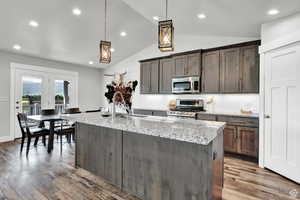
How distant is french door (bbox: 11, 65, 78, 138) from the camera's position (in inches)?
200

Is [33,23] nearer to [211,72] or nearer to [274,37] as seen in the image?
[211,72]

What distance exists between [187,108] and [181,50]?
5.97ft

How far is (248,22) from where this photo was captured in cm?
320

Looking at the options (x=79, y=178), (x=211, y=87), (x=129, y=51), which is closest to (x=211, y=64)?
(x=211, y=87)

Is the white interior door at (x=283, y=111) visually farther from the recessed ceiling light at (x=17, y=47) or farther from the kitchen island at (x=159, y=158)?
the recessed ceiling light at (x=17, y=47)

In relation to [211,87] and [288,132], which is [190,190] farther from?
[211,87]

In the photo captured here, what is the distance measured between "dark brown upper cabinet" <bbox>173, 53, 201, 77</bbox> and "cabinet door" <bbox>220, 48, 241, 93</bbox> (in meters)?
0.61

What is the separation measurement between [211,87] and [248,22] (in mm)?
1623

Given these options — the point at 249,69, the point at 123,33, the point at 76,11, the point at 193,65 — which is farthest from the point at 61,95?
the point at 249,69

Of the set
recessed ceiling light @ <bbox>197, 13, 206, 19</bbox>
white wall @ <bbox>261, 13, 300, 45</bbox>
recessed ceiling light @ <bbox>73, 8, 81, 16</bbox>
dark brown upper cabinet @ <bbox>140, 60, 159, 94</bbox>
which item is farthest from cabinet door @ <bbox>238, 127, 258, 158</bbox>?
recessed ceiling light @ <bbox>73, 8, 81, 16</bbox>

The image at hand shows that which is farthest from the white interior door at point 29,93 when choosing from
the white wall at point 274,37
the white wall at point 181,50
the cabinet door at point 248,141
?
the white wall at point 274,37

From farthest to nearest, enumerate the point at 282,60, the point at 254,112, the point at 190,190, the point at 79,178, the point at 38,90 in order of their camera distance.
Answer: the point at 38,90 → the point at 254,112 → the point at 282,60 → the point at 79,178 → the point at 190,190

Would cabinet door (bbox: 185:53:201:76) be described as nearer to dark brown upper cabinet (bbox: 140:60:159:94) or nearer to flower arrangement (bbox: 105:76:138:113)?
dark brown upper cabinet (bbox: 140:60:159:94)

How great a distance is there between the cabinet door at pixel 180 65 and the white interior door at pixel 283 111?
200 centimetres
